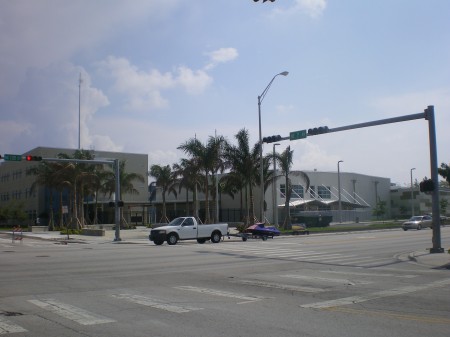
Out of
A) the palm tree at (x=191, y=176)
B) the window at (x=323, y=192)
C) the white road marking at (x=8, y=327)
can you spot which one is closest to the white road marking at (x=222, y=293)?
the white road marking at (x=8, y=327)

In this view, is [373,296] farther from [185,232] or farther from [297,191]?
[297,191]

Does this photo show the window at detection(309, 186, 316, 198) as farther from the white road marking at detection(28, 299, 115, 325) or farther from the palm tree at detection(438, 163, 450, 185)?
the white road marking at detection(28, 299, 115, 325)

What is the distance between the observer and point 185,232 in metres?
33.4

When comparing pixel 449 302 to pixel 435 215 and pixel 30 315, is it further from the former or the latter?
pixel 435 215

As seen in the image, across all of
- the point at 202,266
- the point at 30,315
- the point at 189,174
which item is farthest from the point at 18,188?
the point at 30,315

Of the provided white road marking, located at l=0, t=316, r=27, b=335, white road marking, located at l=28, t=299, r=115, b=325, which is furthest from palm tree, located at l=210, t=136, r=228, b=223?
white road marking, located at l=0, t=316, r=27, b=335

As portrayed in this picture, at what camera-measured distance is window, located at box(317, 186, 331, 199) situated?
81.6m

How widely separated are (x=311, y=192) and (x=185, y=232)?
4934 cm

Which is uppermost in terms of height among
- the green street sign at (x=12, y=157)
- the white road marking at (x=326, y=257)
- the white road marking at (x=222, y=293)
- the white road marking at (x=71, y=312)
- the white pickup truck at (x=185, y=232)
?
the green street sign at (x=12, y=157)

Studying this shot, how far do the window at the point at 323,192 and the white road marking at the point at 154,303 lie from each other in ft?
235

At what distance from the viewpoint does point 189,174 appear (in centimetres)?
5359

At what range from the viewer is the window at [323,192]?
268 ft

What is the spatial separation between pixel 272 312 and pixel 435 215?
16189mm

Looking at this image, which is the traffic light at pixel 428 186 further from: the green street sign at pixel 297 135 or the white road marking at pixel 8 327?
the white road marking at pixel 8 327
